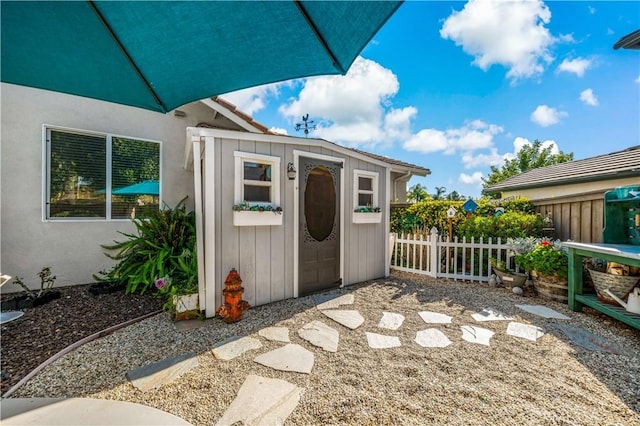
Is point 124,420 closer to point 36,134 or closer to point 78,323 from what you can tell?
point 78,323

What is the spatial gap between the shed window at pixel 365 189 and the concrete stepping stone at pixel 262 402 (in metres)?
3.18

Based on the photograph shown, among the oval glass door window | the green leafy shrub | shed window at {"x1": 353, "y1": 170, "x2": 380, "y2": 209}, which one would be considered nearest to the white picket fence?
shed window at {"x1": 353, "y1": 170, "x2": 380, "y2": 209}

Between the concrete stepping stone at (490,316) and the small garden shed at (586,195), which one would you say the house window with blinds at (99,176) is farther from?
the small garden shed at (586,195)

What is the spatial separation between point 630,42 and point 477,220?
3492mm

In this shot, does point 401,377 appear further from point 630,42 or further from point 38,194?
point 630,42

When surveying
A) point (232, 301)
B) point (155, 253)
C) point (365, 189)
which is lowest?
point (232, 301)

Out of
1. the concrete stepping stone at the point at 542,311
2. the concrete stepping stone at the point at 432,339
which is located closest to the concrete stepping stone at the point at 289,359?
the concrete stepping stone at the point at 432,339

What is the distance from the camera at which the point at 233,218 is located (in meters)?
3.38

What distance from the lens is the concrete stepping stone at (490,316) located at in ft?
10.3

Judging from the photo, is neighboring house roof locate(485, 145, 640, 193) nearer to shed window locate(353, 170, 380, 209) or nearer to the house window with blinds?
shed window locate(353, 170, 380, 209)

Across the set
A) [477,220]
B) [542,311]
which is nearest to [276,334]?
[542,311]

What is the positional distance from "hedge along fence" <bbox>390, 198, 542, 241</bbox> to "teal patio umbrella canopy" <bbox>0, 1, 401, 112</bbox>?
503cm

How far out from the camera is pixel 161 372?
6.88ft

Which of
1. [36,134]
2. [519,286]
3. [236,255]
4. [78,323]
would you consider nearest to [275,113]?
[36,134]
